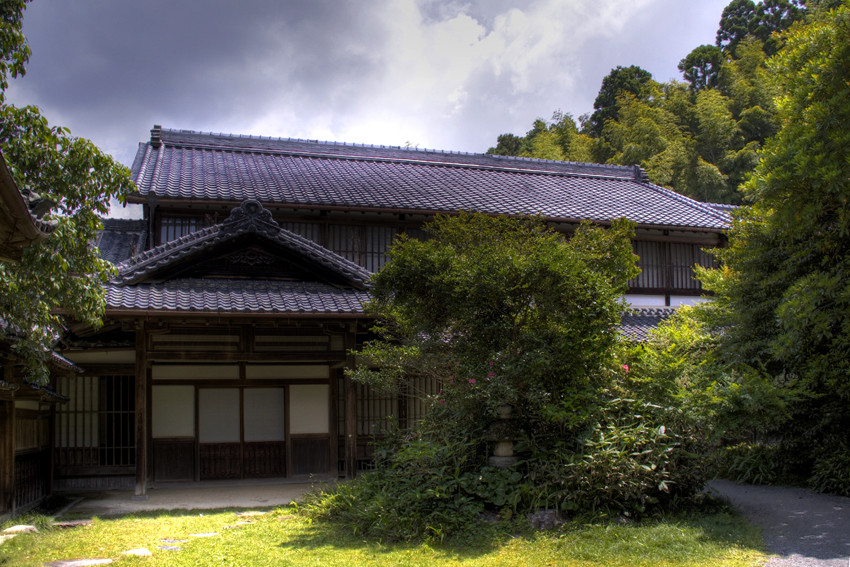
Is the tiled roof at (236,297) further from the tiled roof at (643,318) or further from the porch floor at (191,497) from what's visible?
the tiled roof at (643,318)

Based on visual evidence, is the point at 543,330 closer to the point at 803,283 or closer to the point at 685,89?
the point at 803,283

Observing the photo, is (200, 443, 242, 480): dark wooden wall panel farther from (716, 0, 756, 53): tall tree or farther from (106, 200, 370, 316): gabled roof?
(716, 0, 756, 53): tall tree

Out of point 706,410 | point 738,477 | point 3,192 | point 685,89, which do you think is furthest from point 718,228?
point 685,89

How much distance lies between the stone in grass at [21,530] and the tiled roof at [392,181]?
25.1ft

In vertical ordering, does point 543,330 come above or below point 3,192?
below

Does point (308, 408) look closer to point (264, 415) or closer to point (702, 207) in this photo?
point (264, 415)

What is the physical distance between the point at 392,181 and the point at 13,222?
14.4 m

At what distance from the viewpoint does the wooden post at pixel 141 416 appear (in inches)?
437

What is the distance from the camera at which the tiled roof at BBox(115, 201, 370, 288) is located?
12016mm

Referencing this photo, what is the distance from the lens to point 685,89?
1601 inches

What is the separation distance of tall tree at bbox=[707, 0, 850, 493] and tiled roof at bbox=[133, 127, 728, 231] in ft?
21.5

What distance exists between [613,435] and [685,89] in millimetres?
37056

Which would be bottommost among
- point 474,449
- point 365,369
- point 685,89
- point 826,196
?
point 474,449

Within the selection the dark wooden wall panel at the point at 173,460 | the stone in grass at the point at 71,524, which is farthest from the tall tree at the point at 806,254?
the dark wooden wall panel at the point at 173,460
